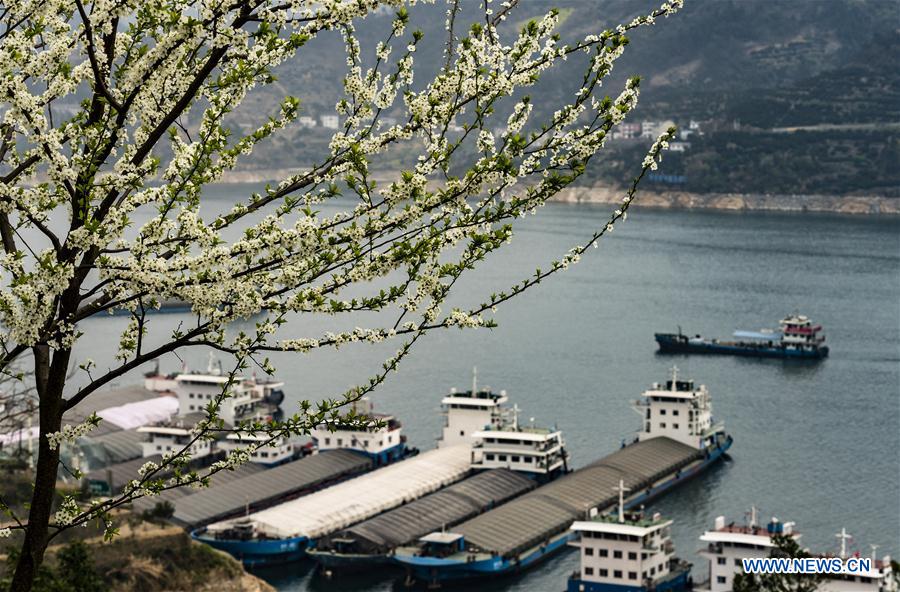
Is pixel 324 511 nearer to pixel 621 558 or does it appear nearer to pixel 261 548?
pixel 261 548

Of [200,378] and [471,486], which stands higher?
[200,378]

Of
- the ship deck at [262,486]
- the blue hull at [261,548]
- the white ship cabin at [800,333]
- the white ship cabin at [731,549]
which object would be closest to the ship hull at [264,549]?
the blue hull at [261,548]

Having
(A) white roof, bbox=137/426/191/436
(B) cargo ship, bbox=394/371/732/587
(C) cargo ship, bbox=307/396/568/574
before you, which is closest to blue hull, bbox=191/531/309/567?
(C) cargo ship, bbox=307/396/568/574

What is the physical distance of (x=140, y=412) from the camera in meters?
59.1

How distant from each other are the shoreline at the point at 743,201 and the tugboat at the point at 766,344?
313 ft

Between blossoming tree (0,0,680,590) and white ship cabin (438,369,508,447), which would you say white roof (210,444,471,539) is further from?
blossoming tree (0,0,680,590)

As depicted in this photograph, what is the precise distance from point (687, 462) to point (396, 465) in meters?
10.9

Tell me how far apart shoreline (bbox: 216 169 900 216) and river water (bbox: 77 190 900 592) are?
4002 cm

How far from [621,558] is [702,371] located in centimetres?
3927

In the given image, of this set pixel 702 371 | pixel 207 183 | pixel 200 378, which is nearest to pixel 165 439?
pixel 200 378

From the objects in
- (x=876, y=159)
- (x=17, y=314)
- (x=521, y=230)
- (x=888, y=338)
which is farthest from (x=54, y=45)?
(x=876, y=159)

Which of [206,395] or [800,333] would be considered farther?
[800,333]

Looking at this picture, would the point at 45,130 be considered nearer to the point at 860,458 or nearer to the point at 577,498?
the point at 577,498

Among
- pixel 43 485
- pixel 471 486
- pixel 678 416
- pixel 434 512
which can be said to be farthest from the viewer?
pixel 678 416
